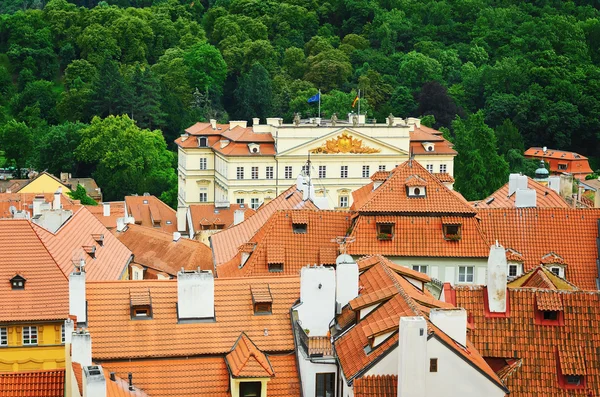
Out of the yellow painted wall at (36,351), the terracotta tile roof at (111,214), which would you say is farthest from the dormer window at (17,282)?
the terracotta tile roof at (111,214)

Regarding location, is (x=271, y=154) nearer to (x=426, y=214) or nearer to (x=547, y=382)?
(x=426, y=214)

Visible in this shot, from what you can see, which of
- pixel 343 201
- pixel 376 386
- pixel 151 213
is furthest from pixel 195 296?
pixel 343 201

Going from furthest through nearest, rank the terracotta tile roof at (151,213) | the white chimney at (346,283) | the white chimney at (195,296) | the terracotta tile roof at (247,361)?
the terracotta tile roof at (151,213)
the white chimney at (346,283)
the white chimney at (195,296)
the terracotta tile roof at (247,361)

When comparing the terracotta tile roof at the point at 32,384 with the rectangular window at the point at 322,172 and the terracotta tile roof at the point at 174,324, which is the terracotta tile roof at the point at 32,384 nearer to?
the terracotta tile roof at the point at 174,324

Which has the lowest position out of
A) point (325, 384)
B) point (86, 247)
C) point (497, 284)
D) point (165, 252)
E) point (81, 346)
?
point (325, 384)

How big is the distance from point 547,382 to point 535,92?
100403mm

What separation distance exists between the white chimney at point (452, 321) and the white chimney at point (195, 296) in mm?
5763

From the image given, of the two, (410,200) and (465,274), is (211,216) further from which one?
(465,274)

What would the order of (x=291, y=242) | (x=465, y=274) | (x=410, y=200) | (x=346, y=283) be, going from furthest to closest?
(x=410, y=200), (x=465, y=274), (x=291, y=242), (x=346, y=283)

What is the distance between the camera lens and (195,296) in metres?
29.6

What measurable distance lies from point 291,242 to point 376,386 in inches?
612

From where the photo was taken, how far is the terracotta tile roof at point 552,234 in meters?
42.2

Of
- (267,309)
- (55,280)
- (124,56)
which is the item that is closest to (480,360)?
(267,309)

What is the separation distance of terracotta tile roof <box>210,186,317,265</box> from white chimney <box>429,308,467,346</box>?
723 inches
